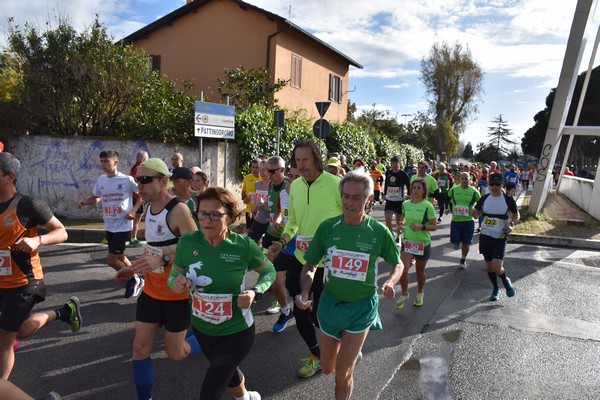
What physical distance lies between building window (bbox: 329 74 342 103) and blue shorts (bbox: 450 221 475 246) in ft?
64.9

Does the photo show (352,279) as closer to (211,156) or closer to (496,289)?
(496,289)

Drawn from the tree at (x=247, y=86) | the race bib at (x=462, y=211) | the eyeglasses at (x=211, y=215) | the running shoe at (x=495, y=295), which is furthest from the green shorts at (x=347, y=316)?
the tree at (x=247, y=86)

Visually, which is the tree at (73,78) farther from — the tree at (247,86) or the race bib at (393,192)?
the race bib at (393,192)

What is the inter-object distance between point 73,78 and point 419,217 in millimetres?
10427

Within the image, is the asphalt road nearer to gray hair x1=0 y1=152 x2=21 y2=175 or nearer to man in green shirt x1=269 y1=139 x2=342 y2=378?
man in green shirt x1=269 y1=139 x2=342 y2=378

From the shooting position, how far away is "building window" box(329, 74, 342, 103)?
27.1 meters

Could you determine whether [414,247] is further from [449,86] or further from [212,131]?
[449,86]

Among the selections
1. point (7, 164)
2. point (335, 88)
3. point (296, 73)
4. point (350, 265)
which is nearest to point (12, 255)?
point (7, 164)

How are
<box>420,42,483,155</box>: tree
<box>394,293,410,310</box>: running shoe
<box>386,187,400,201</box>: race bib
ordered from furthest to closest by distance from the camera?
<box>420,42,483,155</box>: tree
<box>386,187,400,201</box>: race bib
<box>394,293,410,310</box>: running shoe

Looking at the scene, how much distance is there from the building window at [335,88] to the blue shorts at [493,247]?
2173 centimetres

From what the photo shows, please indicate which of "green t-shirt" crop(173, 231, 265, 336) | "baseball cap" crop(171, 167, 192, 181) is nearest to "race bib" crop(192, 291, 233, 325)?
"green t-shirt" crop(173, 231, 265, 336)

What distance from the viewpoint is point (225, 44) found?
21547mm

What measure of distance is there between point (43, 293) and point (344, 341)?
246 cm

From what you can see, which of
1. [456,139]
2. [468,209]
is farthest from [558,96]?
[456,139]
